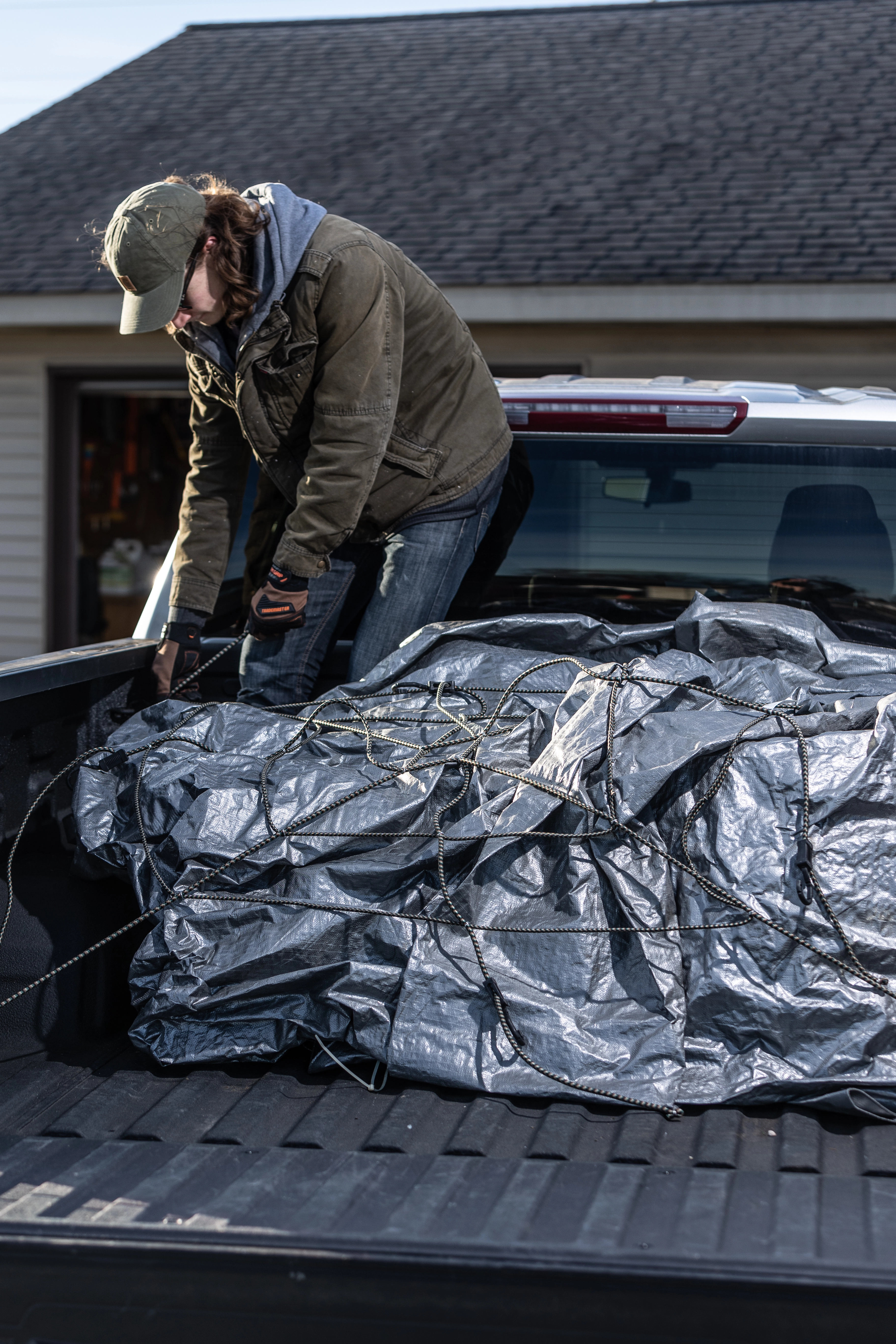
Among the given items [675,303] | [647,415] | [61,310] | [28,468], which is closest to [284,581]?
[647,415]

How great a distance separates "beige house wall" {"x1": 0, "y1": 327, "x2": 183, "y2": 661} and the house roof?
605mm

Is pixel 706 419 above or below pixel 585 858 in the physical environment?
above

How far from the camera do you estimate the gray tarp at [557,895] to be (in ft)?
6.30

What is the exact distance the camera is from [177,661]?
3.04 m

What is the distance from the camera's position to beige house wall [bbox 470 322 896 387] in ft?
23.9

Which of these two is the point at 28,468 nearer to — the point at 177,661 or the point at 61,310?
the point at 61,310

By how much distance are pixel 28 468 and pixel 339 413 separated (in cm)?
654

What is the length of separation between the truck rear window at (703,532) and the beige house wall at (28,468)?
6.28m

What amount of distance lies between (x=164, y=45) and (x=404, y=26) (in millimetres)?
2350

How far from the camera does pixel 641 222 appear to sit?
7.50m

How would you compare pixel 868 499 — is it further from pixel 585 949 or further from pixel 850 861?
pixel 585 949

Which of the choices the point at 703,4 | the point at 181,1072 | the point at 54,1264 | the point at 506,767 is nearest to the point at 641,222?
the point at 703,4

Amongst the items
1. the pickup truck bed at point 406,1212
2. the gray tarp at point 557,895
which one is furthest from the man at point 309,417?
the pickup truck bed at point 406,1212

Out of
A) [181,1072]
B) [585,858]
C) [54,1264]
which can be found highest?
[585,858]
